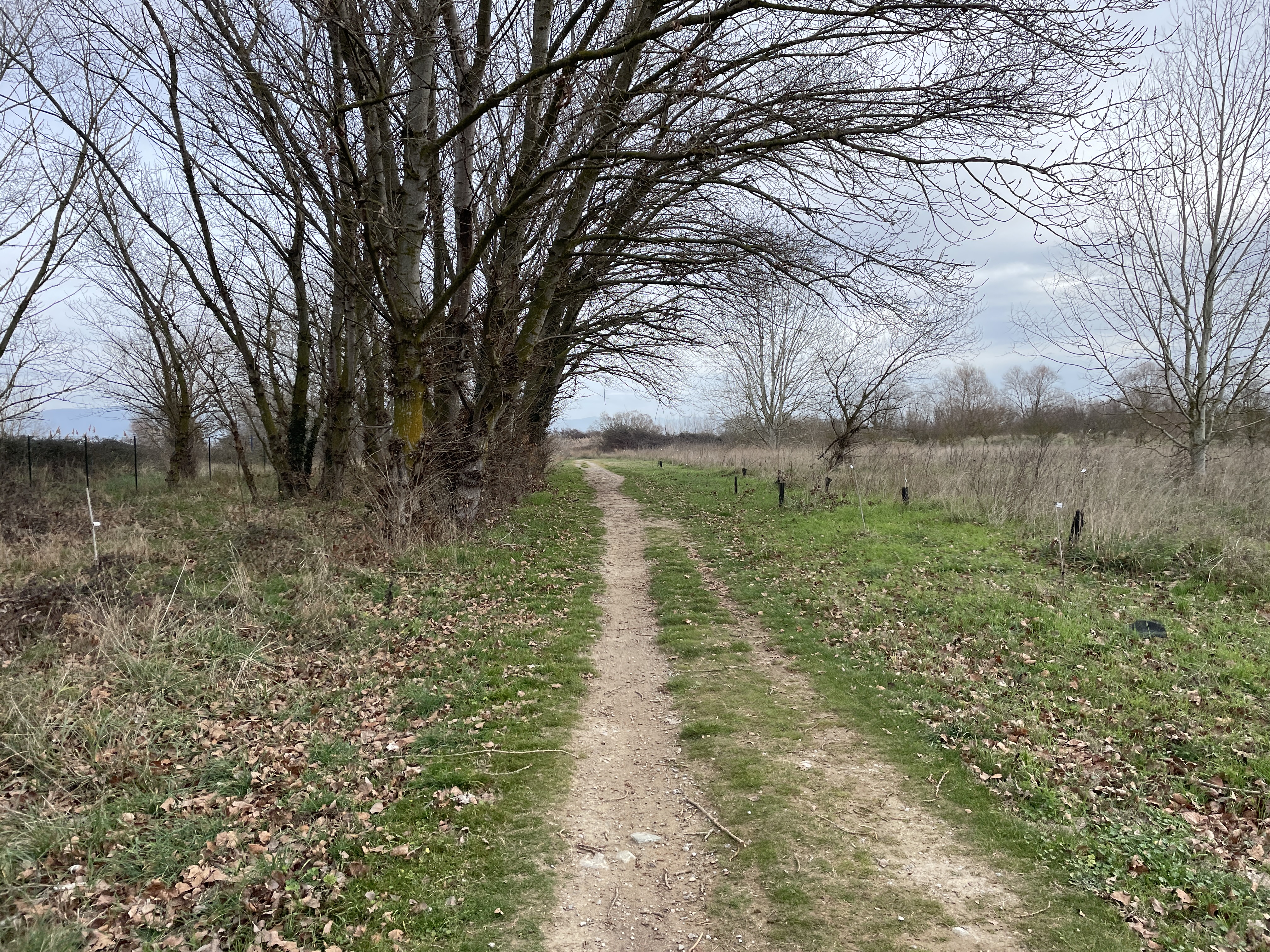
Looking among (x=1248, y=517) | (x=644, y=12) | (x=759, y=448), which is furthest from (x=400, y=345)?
(x=759, y=448)

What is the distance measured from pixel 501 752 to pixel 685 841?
1590 mm

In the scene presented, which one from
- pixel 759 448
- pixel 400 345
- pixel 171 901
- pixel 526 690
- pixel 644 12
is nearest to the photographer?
pixel 171 901

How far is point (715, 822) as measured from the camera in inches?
159

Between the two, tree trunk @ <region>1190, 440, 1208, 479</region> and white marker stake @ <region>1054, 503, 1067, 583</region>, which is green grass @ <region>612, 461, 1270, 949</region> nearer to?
white marker stake @ <region>1054, 503, 1067, 583</region>

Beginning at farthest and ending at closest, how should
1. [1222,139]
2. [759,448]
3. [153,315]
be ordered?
[759,448], [153,315], [1222,139]

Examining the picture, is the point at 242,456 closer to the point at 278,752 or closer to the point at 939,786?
the point at 278,752

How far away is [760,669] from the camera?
6531 millimetres

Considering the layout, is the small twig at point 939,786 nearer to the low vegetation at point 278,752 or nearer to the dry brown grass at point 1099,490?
the low vegetation at point 278,752

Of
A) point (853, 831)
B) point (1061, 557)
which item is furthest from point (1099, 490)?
point (853, 831)

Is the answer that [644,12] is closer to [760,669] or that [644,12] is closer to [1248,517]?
[760,669]

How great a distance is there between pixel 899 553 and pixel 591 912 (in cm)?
858

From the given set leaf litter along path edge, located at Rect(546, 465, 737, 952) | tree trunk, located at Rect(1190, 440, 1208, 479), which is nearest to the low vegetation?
leaf litter along path edge, located at Rect(546, 465, 737, 952)

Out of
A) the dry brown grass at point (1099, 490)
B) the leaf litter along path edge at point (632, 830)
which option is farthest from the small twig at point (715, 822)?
the dry brown grass at point (1099, 490)

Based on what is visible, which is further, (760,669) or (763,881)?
(760,669)
